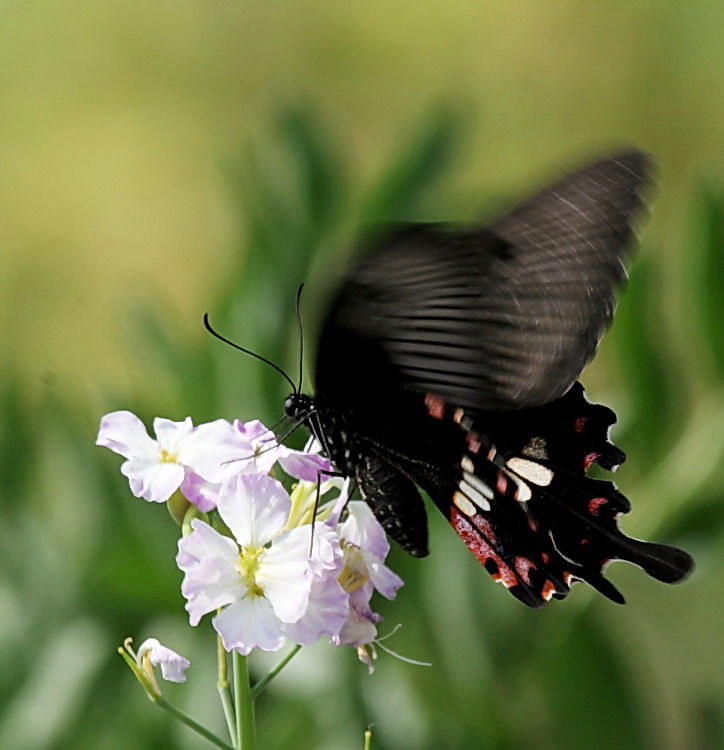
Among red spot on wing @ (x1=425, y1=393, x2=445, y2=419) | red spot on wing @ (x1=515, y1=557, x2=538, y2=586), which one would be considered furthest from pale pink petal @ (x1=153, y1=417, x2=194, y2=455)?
red spot on wing @ (x1=515, y1=557, x2=538, y2=586)

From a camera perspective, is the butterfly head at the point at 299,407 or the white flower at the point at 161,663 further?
the butterfly head at the point at 299,407

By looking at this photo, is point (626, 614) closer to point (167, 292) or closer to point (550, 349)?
point (167, 292)

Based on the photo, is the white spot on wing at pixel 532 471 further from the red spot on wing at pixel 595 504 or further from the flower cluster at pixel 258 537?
the flower cluster at pixel 258 537

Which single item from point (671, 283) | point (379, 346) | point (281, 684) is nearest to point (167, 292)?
point (671, 283)

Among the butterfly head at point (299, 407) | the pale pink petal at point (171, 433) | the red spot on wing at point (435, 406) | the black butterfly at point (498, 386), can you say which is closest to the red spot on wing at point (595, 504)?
the black butterfly at point (498, 386)

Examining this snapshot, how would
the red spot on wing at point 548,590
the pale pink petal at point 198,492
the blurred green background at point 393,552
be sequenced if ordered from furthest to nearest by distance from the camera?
1. the blurred green background at point 393,552
2. the red spot on wing at point 548,590
3. the pale pink petal at point 198,492

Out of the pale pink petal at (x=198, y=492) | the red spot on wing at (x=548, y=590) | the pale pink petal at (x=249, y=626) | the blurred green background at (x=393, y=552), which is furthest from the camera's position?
the blurred green background at (x=393, y=552)
